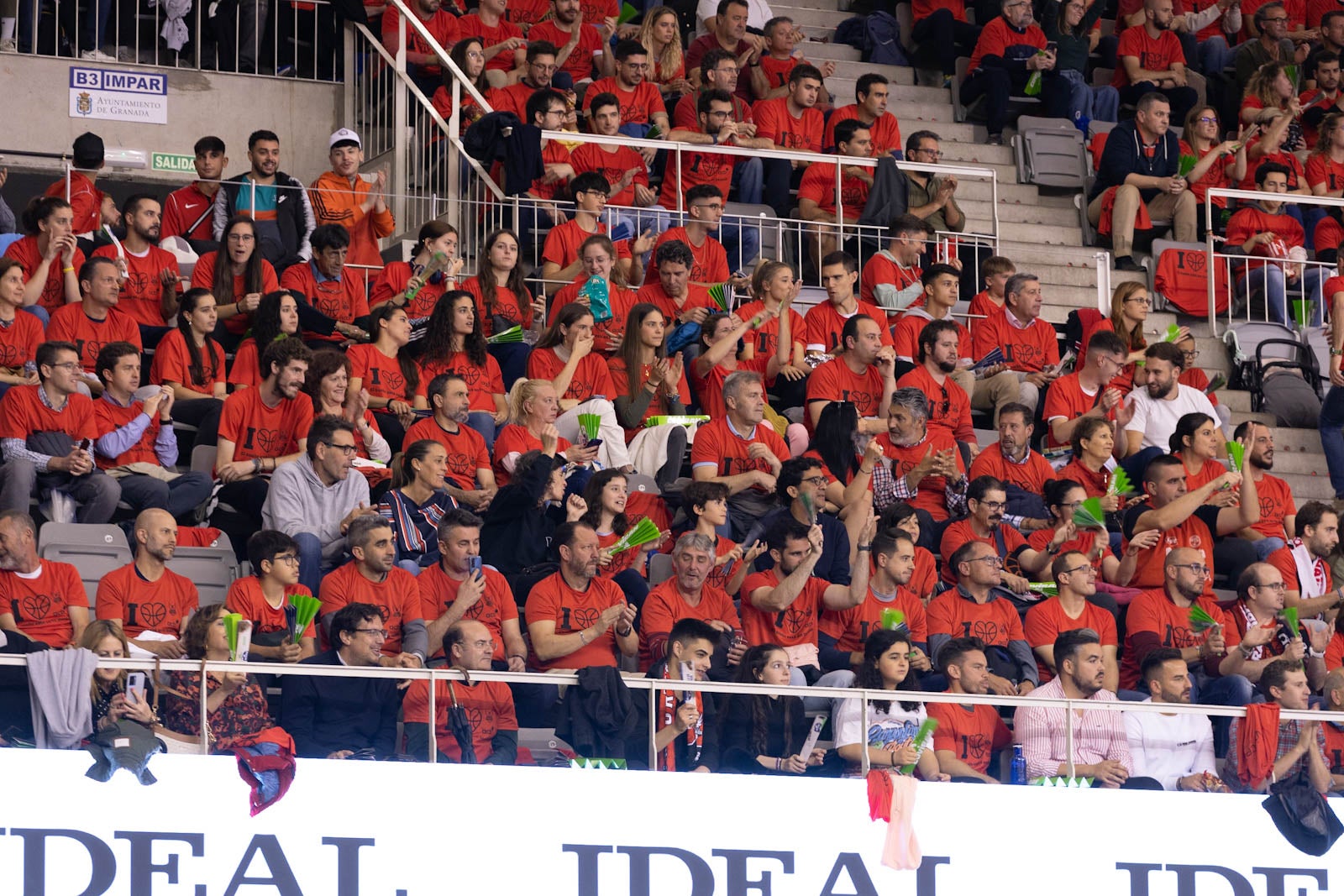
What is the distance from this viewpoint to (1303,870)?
9188 millimetres

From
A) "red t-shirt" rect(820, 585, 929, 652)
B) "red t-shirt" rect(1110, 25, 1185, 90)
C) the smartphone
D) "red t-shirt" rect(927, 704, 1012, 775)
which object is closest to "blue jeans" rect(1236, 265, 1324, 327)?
"red t-shirt" rect(1110, 25, 1185, 90)

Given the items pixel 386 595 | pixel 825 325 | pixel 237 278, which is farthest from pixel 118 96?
pixel 386 595

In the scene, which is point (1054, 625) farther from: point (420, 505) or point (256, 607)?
point (256, 607)

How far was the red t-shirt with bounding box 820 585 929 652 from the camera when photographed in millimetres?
10172

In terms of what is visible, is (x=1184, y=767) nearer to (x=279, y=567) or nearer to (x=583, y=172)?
(x=279, y=567)

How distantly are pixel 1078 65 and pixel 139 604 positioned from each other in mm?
8862

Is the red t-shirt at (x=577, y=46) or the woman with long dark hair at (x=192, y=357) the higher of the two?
the red t-shirt at (x=577, y=46)

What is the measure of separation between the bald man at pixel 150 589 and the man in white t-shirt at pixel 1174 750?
385 cm

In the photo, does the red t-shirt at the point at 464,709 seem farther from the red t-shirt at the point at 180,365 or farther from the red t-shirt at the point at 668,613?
the red t-shirt at the point at 180,365

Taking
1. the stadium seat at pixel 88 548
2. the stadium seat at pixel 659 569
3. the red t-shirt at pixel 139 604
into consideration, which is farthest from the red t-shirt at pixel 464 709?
the stadium seat at pixel 88 548

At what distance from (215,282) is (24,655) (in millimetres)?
3951

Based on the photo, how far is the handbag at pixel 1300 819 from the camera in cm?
916

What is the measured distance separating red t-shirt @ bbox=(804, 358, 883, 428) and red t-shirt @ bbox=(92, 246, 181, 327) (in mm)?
3309

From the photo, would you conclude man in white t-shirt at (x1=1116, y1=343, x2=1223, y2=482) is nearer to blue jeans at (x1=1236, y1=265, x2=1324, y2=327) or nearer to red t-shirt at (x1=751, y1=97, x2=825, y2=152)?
blue jeans at (x1=1236, y1=265, x2=1324, y2=327)
